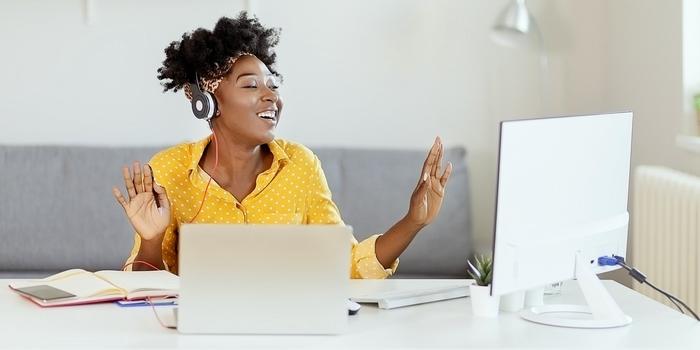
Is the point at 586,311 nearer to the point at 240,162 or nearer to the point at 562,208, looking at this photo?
the point at 562,208

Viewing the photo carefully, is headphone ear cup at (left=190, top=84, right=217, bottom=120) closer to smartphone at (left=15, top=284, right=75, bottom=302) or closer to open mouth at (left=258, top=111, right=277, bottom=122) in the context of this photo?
open mouth at (left=258, top=111, right=277, bottom=122)

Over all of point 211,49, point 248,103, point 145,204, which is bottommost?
point 145,204

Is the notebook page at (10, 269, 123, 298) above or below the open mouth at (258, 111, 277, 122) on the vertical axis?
below

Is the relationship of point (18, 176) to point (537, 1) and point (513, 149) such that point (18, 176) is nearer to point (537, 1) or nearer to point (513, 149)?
point (537, 1)

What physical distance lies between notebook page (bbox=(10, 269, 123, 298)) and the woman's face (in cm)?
55

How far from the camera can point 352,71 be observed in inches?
161

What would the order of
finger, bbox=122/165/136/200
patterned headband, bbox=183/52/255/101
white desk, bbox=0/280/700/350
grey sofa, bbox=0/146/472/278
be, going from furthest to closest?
1. grey sofa, bbox=0/146/472/278
2. patterned headband, bbox=183/52/255/101
3. finger, bbox=122/165/136/200
4. white desk, bbox=0/280/700/350

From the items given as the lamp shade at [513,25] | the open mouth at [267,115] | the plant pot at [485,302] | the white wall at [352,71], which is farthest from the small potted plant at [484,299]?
the white wall at [352,71]

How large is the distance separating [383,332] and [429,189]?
0.57 m

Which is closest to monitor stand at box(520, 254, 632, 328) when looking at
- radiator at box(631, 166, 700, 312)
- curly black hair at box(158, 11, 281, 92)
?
curly black hair at box(158, 11, 281, 92)

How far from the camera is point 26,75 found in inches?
157

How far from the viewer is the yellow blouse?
2562mm

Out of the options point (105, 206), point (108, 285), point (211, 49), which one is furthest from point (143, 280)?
point (105, 206)

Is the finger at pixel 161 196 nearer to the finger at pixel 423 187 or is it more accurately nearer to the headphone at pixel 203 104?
the headphone at pixel 203 104
